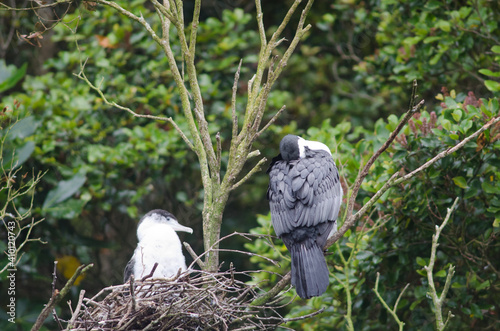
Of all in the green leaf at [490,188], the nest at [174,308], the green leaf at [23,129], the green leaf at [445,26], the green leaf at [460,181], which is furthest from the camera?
the green leaf at [23,129]

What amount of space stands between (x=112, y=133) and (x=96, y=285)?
5.29ft

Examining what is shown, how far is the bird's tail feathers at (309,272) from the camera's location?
11.0 ft

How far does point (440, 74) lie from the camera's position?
500 centimetres

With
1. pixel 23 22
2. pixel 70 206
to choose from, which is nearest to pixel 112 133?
pixel 70 206

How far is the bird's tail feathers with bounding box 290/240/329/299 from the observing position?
3.35 meters

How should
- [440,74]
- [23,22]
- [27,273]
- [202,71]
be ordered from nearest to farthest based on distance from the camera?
[440,74], [27,273], [202,71], [23,22]

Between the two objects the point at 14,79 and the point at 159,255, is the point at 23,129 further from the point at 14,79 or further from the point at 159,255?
the point at 159,255

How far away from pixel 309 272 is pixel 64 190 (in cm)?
265

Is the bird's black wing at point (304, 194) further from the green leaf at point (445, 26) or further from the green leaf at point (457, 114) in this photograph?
the green leaf at point (445, 26)

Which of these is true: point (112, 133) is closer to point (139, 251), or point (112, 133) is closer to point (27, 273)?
point (27, 273)

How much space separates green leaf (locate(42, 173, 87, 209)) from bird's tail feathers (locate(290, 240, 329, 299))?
2361 millimetres

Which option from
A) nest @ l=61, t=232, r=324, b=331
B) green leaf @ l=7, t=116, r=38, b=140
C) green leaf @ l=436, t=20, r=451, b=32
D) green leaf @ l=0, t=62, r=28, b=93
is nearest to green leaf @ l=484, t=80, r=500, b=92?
green leaf @ l=436, t=20, r=451, b=32

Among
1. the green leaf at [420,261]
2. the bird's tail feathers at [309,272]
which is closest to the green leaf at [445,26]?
the green leaf at [420,261]

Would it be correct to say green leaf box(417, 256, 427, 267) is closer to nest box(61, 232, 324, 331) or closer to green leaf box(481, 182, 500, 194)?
green leaf box(481, 182, 500, 194)
